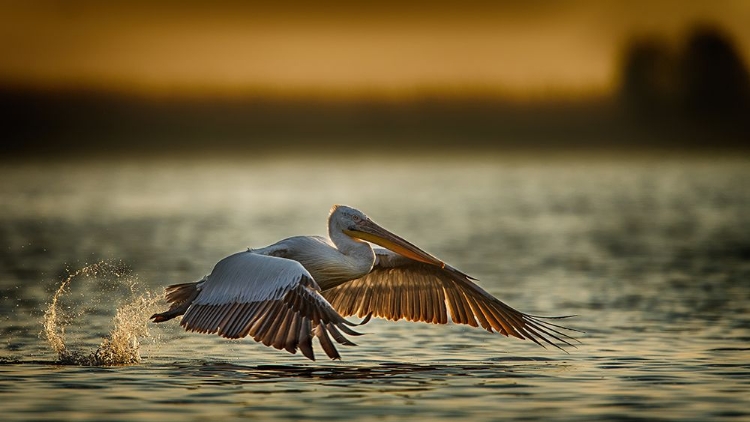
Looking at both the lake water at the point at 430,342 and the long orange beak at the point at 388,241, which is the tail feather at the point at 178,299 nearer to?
the lake water at the point at 430,342

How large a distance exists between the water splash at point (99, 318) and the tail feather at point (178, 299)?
36 cm

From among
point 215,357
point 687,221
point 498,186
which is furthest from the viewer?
point 498,186

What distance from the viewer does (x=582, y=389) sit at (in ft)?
32.3

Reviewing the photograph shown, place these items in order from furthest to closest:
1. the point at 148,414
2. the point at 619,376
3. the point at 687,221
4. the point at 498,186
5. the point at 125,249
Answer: the point at 498,186 < the point at 687,221 < the point at 125,249 < the point at 619,376 < the point at 148,414

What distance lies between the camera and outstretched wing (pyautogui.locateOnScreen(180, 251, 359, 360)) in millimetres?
9625

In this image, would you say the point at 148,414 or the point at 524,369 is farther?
the point at 524,369

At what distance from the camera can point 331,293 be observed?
40.0 ft

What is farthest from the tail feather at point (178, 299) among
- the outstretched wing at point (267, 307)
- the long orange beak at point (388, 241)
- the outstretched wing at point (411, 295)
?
the long orange beak at point (388, 241)

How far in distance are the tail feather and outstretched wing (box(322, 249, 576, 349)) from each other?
124cm

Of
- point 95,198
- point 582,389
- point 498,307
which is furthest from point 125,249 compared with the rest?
point 95,198

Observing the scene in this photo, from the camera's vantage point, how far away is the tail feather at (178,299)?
36.1 ft

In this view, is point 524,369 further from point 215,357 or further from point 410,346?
point 215,357

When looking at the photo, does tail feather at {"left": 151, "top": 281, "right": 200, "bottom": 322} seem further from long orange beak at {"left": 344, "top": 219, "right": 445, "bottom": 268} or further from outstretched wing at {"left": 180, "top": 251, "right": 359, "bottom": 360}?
long orange beak at {"left": 344, "top": 219, "right": 445, "bottom": 268}

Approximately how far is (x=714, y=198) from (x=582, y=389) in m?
41.4
